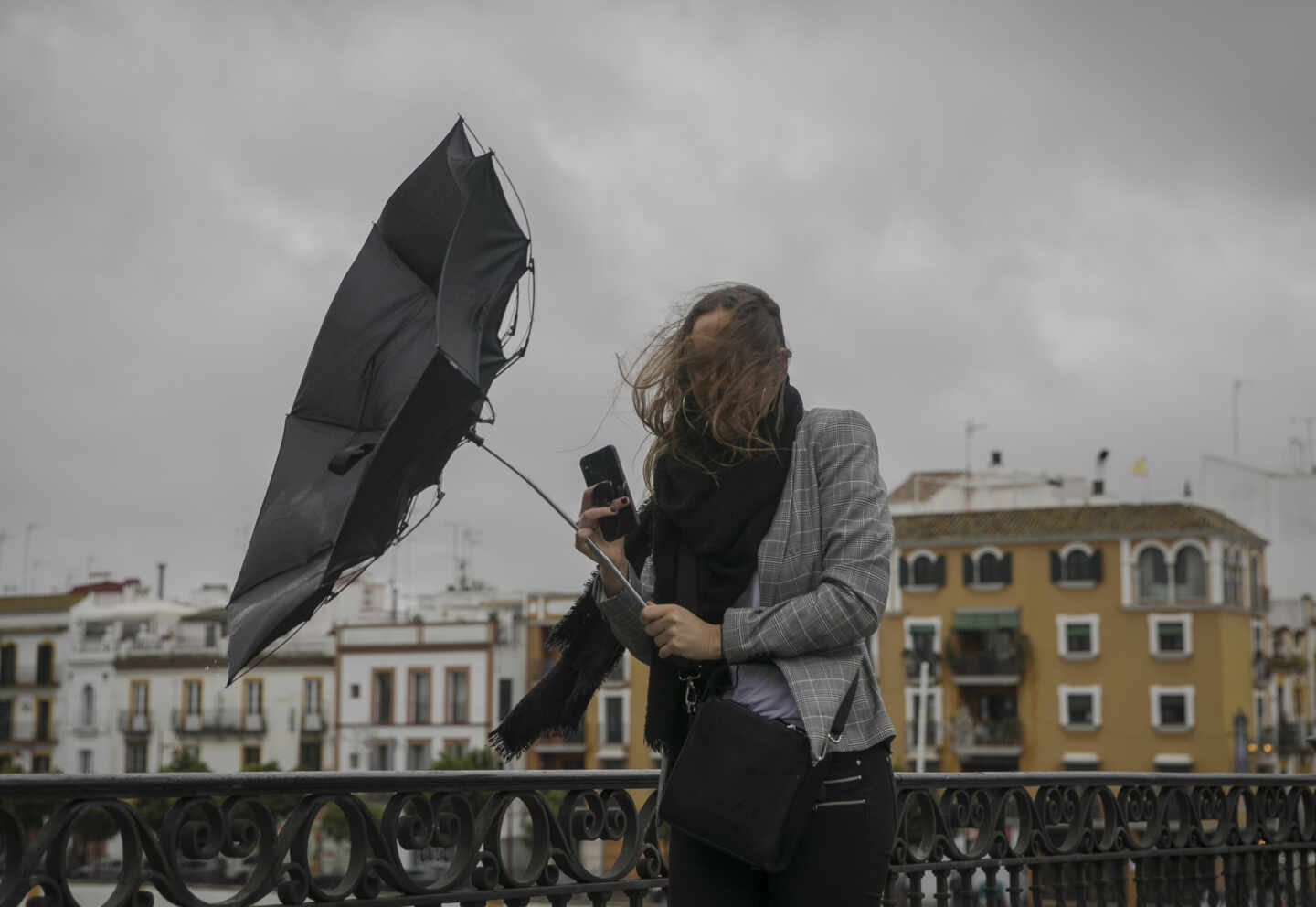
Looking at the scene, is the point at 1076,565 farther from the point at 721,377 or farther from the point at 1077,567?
the point at 721,377

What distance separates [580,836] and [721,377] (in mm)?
1543

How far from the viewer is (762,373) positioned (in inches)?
100

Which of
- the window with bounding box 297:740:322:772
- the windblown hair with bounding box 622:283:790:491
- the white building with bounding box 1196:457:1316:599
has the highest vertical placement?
the white building with bounding box 1196:457:1316:599

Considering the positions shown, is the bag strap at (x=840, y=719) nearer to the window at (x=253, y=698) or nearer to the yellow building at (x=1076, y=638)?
the yellow building at (x=1076, y=638)

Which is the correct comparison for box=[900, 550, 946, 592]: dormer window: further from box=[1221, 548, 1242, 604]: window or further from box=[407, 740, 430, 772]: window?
box=[407, 740, 430, 772]: window

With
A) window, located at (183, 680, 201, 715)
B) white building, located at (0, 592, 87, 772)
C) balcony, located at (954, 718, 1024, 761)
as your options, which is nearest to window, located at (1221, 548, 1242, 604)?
balcony, located at (954, 718, 1024, 761)

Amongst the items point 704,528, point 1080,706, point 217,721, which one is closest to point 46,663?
point 217,721

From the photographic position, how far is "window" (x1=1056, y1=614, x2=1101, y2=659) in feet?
163

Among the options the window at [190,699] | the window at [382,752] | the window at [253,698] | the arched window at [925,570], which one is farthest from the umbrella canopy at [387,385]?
the window at [190,699]

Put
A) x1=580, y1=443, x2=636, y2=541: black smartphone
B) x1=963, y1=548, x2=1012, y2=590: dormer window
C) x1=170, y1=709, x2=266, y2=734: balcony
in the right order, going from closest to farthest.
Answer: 1. x1=580, y1=443, x2=636, y2=541: black smartphone
2. x1=963, y1=548, x2=1012, y2=590: dormer window
3. x1=170, y1=709, x2=266, y2=734: balcony

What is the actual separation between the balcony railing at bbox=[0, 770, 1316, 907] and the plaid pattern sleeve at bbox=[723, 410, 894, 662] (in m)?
0.39

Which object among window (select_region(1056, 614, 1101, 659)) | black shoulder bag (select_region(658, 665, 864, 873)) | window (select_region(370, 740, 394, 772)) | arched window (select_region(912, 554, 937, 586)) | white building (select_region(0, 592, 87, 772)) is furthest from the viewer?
white building (select_region(0, 592, 87, 772))

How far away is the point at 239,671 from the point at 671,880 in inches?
32.0

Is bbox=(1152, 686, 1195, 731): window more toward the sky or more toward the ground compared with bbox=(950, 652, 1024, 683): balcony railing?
more toward the ground
